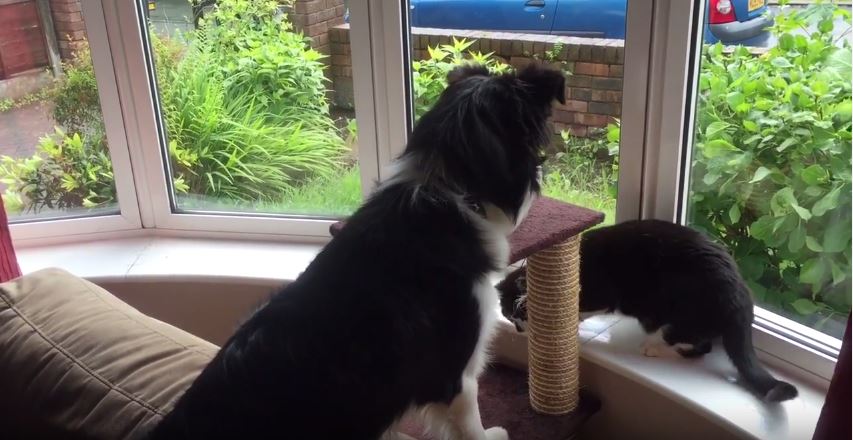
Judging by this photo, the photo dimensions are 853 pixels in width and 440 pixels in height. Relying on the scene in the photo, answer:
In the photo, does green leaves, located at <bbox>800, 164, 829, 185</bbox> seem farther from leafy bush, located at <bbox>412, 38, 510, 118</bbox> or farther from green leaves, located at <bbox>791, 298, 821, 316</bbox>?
leafy bush, located at <bbox>412, 38, 510, 118</bbox>

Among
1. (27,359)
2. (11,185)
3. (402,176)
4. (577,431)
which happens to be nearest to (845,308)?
(577,431)

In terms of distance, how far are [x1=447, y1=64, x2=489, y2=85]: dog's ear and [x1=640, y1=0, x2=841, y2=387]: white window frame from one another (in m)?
0.44

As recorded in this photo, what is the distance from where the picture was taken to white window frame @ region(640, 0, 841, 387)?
59.4 inches

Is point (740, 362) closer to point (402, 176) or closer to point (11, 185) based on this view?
point (402, 176)

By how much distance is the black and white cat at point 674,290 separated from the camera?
1483 mm

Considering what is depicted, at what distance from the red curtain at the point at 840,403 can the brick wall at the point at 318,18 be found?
1344 mm

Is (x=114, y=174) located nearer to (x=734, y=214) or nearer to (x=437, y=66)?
(x=437, y=66)

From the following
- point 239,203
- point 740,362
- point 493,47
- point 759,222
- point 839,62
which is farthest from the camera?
point 239,203

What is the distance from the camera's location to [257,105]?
6.94ft

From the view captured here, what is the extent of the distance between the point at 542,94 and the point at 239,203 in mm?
1263

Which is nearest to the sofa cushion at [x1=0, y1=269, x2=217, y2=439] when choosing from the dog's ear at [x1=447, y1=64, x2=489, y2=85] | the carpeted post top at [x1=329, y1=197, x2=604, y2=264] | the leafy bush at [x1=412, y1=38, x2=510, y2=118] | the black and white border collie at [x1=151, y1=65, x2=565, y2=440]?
the black and white border collie at [x1=151, y1=65, x2=565, y2=440]

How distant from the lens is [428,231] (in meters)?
1.22

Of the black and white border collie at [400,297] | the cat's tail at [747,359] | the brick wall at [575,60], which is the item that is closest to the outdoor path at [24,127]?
the brick wall at [575,60]

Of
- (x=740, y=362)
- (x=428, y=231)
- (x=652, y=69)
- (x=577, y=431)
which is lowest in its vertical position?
(x=577, y=431)
